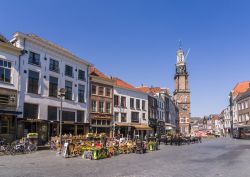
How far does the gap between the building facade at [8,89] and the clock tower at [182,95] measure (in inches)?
3635

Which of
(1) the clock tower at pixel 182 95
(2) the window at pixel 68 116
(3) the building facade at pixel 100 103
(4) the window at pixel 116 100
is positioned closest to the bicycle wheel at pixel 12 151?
(2) the window at pixel 68 116

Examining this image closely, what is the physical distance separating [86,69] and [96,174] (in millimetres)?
29590

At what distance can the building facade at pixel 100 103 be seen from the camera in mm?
42438

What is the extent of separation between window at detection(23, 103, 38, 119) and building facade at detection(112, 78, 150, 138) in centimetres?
1677

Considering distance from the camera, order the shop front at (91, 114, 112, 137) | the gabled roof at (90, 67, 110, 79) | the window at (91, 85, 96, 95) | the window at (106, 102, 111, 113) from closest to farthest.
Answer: the shop front at (91, 114, 112, 137), the window at (91, 85, 96, 95), the gabled roof at (90, 67, 110, 79), the window at (106, 102, 111, 113)

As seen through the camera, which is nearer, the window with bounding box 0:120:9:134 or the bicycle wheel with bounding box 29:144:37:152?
the bicycle wheel with bounding box 29:144:37:152

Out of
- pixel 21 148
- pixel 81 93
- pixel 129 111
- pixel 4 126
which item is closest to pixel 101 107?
pixel 81 93

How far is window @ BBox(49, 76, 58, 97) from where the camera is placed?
35.0 m

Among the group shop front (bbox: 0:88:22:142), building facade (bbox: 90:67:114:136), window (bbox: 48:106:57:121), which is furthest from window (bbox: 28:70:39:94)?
building facade (bbox: 90:67:114:136)

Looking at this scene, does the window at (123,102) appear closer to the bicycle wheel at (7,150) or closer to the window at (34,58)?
the window at (34,58)

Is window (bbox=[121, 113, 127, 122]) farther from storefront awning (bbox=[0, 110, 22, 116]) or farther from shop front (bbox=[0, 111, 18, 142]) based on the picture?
shop front (bbox=[0, 111, 18, 142])

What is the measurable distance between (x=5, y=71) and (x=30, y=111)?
505 cm

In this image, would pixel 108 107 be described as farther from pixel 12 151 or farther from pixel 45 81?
pixel 12 151

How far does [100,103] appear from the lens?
4403 cm
